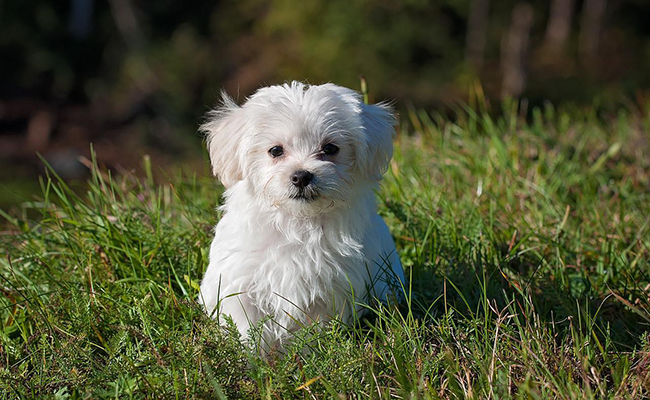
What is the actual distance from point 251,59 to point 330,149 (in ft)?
62.7

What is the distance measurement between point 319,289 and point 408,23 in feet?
57.4

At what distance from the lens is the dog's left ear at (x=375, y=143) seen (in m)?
3.15

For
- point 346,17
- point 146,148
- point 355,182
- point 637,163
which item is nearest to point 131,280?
point 355,182

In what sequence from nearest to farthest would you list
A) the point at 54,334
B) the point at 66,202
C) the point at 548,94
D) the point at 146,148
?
the point at 54,334, the point at 66,202, the point at 146,148, the point at 548,94

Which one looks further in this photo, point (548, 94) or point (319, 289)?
point (548, 94)

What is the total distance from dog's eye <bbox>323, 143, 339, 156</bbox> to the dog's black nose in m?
0.24

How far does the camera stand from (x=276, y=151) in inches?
124

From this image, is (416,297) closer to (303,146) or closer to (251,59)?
(303,146)

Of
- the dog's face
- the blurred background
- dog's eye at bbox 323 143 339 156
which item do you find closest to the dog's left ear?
the dog's face

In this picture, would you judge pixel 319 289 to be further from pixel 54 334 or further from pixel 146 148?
pixel 146 148

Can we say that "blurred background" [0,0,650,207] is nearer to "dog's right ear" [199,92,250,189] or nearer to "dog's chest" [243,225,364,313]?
"dog's right ear" [199,92,250,189]

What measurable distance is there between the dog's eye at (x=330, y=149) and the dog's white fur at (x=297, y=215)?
0.05 ft

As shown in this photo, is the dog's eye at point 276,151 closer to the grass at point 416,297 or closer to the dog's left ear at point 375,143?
the dog's left ear at point 375,143

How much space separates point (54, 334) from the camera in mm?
2938
